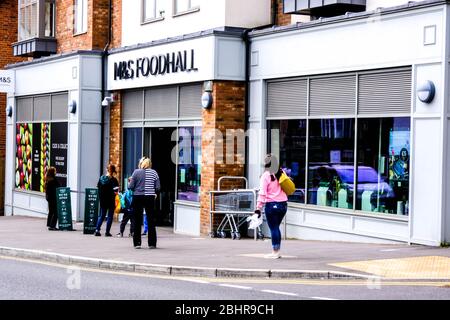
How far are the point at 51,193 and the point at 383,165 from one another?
31.6 ft

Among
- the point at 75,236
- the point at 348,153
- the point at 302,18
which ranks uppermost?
the point at 302,18

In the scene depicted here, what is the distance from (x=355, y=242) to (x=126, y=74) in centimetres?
974

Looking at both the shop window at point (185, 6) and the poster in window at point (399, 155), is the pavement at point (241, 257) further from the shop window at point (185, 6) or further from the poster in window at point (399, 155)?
the shop window at point (185, 6)

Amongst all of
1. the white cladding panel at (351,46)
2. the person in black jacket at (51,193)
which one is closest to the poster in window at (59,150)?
the person in black jacket at (51,193)

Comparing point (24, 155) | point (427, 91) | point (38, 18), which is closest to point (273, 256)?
point (427, 91)

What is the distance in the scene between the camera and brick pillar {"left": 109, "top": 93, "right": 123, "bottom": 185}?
1047 inches

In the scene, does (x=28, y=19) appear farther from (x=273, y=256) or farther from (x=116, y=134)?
(x=273, y=256)

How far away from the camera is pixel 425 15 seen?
54.5 ft

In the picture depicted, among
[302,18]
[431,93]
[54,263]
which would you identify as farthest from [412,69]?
[54,263]

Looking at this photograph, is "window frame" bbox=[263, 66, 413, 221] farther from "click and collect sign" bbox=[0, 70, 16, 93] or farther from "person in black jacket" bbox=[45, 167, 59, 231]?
"click and collect sign" bbox=[0, 70, 16, 93]

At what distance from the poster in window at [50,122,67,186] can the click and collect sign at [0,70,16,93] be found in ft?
11.4

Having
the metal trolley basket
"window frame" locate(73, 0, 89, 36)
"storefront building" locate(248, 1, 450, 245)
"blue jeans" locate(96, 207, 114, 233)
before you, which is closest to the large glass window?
"window frame" locate(73, 0, 89, 36)

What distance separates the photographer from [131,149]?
26.3 metres

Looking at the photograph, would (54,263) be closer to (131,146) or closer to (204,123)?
(204,123)
